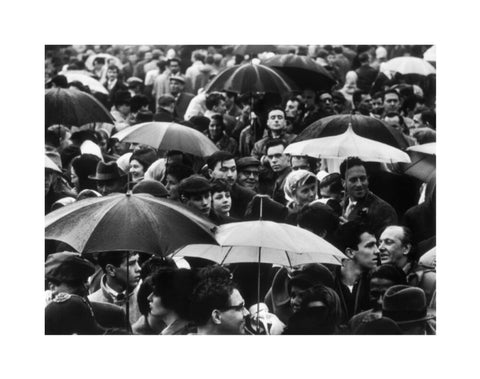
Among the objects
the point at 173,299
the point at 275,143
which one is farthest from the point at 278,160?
the point at 173,299

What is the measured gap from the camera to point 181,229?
916 cm

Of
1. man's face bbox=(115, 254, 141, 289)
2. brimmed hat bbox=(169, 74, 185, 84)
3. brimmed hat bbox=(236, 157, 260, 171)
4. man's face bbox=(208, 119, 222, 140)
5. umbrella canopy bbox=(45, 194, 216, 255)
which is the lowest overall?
man's face bbox=(115, 254, 141, 289)

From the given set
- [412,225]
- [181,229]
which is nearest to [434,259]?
[412,225]

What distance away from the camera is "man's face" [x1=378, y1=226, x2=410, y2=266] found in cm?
1044

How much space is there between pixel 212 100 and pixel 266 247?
2.04 metres

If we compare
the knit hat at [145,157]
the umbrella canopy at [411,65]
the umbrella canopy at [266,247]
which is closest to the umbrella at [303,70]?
the umbrella canopy at [411,65]

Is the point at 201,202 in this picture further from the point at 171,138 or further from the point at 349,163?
the point at 349,163

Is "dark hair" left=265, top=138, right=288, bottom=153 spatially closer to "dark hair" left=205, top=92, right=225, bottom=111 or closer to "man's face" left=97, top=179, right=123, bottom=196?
"dark hair" left=205, top=92, right=225, bottom=111

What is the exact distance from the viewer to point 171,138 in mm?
10414

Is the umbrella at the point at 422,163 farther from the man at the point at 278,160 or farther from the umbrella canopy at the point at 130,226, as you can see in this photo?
the umbrella canopy at the point at 130,226

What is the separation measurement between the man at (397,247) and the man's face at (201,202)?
1924 millimetres

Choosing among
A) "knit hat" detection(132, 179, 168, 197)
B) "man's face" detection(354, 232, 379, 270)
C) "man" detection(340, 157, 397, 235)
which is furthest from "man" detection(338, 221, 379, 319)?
"knit hat" detection(132, 179, 168, 197)

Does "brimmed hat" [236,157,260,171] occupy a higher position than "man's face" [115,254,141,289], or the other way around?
"brimmed hat" [236,157,260,171]

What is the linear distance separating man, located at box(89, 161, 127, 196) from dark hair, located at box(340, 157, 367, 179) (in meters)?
2.41
